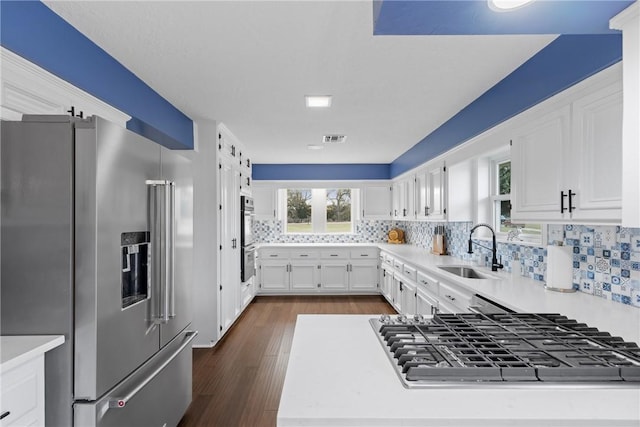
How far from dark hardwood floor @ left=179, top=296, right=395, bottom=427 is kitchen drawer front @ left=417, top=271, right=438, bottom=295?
148 cm

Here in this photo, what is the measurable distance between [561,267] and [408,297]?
6.63 ft

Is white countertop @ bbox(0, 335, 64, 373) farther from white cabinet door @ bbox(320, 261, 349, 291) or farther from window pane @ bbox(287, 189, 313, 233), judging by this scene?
window pane @ bbox(287, 189, 313, 233)

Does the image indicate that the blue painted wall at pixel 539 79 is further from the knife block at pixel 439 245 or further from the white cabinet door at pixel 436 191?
the knife block at pixel 439 245

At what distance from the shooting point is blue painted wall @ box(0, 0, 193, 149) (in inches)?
58.6

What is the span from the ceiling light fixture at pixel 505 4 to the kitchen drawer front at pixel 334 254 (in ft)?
16.2

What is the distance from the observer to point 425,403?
846mm

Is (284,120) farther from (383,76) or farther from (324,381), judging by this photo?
(324,381)

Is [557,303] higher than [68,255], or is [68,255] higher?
[68,255]

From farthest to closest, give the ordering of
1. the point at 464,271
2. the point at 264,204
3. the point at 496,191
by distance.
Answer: the point at 264,204 → the point at 496,191 → the point at 464,271

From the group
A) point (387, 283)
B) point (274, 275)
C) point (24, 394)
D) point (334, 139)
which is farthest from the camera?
point (274, 275)

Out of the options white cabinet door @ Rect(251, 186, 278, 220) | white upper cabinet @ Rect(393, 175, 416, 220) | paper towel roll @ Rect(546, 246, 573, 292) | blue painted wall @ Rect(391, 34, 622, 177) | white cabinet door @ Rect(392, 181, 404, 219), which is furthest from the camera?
white cabinet door @ Rect(251, 186, 278, 220)

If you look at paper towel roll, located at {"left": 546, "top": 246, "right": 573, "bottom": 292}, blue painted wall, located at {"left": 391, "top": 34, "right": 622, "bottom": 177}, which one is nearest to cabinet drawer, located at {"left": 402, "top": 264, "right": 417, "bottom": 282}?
blue painted wall, located at {"left": 391, "top": 34, "right": 622, "bottom": 177}

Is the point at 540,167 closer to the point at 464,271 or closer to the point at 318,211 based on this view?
the point at 464,271

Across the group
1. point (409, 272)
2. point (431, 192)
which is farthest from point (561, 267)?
point (431, 192)
